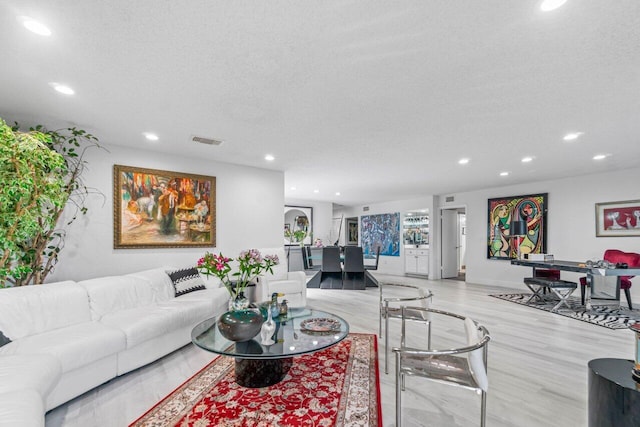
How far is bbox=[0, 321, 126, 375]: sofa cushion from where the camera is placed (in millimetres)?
2182

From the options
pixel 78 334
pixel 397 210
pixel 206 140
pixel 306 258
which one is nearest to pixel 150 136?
pixel 206 140

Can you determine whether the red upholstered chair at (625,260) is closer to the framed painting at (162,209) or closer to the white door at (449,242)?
the white door at (449,242)

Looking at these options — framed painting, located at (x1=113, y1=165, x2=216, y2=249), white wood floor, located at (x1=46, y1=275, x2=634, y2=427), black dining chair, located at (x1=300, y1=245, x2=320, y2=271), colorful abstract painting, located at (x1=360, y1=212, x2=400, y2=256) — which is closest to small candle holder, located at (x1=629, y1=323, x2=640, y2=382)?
white wood floor, located at (x1=46, y1=275, x2=634, y2=427)

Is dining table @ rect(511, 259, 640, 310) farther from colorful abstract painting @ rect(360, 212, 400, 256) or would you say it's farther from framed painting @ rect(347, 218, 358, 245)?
framed painting @ rect(347, 218, 358, 245)

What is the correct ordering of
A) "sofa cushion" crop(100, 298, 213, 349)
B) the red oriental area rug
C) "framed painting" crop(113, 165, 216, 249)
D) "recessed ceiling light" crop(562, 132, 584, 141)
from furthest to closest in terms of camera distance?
"framed painting" crop(113, 165, 216, 249)
"recessed ceiling light" crop(562, 132, 584, 141)
"sofa cushion" crop(100, 298, 213, 349)
the red oriental area rug

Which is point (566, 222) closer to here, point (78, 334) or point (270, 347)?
point (270, 347)

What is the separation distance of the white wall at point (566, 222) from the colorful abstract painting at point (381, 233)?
2.49 metres

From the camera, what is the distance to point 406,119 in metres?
3.22

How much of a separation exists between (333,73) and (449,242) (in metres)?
7.96

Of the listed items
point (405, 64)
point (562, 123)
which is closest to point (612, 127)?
point (562, 123)

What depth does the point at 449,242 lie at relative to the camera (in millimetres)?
9070

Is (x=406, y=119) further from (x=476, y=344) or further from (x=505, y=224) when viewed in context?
(x=505, y=224)

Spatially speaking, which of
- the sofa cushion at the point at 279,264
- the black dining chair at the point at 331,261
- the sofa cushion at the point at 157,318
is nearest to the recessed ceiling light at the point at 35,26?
the sofa cushion at the point at 157,318

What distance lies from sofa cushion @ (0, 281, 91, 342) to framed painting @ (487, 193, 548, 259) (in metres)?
7.18
